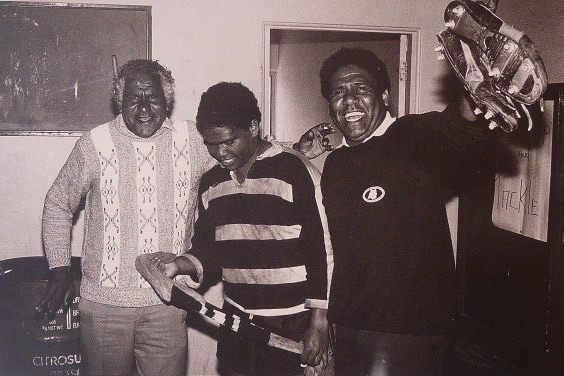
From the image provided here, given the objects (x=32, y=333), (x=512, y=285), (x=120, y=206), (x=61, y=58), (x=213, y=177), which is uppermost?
(x=61, y=58)

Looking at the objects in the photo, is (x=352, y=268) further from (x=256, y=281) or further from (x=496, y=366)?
(x=496, y=366)

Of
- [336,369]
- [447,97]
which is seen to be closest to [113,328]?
[336,369]

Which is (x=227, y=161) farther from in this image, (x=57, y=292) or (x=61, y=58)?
(x=61, y=58)

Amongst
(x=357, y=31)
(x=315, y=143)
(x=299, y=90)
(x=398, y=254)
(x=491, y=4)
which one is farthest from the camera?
(x=299, y=90)

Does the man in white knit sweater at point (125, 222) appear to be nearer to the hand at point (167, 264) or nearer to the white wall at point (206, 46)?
the hand at point (167, 264)

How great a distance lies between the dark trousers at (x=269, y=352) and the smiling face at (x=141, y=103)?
90 centimetres

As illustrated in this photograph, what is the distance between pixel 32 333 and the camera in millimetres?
2699

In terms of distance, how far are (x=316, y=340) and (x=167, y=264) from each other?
27.6 inches

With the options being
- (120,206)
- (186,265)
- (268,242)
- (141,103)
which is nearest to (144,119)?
(141,103)

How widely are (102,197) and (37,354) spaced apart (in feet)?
3.42

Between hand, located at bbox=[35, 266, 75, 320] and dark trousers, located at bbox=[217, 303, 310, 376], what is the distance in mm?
768

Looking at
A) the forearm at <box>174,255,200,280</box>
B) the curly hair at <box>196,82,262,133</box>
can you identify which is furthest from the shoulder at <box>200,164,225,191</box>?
the forearm at <box>174,255,200,280</box>

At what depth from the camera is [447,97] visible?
378 centimetres

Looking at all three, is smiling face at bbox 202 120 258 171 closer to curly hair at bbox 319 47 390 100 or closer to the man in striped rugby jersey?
the man in striped rugby jersey
